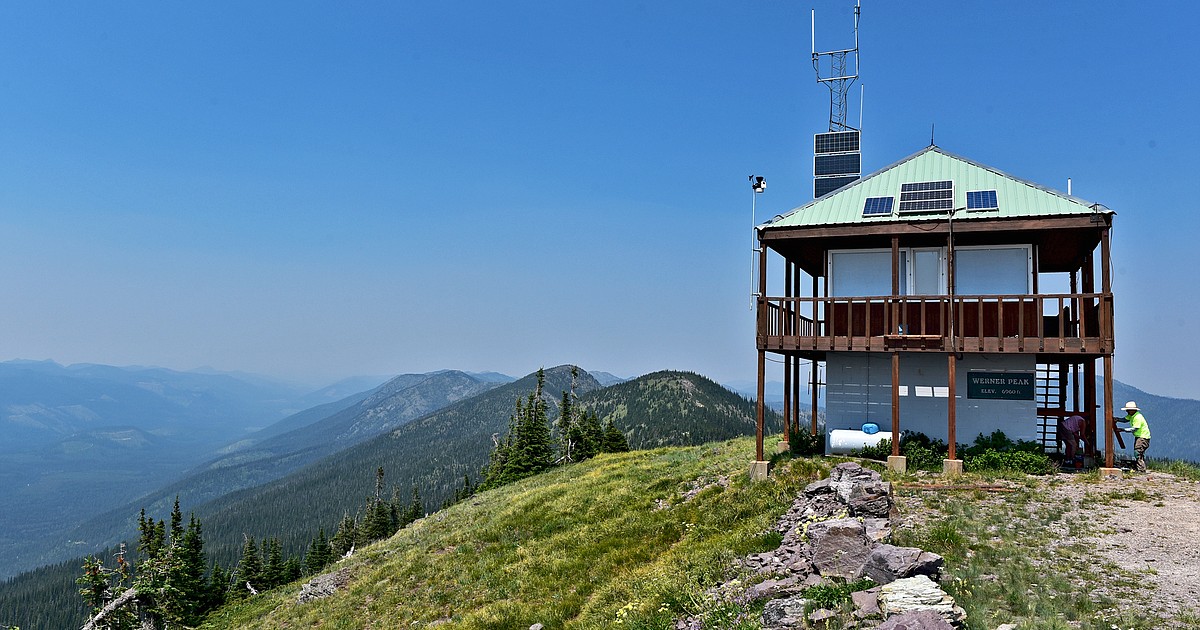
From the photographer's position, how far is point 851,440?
20.3 metres

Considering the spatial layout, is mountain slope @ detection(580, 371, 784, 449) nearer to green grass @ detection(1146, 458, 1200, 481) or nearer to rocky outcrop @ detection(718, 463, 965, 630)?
green grass @ detection(1146, 458, 1200, 481)

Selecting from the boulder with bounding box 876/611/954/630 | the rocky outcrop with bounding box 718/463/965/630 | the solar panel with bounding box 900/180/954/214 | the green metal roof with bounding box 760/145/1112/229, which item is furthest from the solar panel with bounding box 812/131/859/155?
the boulder with bounding box 876/611/954/630

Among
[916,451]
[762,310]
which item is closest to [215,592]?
[762,310]

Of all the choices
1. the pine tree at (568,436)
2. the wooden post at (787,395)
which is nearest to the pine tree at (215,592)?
the pine tree at (568,436)

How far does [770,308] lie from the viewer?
20281mm

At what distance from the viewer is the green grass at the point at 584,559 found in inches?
484

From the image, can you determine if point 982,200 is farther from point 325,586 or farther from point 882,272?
point 325,586

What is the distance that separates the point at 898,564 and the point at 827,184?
1810 cm

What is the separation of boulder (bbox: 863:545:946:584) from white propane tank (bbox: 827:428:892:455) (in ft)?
36.7

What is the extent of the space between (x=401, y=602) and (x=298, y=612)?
5.51 m

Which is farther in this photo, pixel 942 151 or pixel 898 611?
pixel 942 151

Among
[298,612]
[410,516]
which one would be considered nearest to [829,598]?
[298,612]

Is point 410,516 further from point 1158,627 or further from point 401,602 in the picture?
point 1158,627

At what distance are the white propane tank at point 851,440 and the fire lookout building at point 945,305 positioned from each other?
0.64 metres
